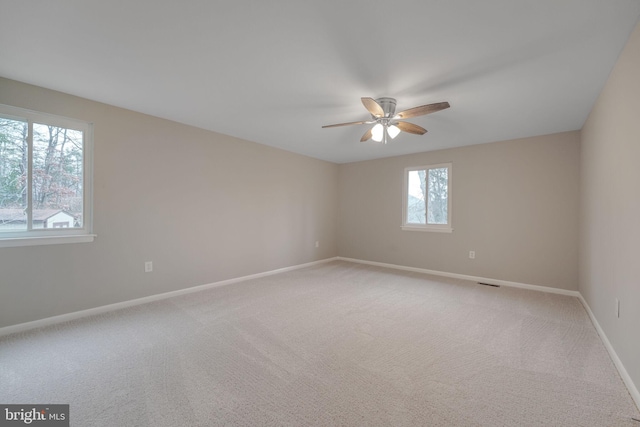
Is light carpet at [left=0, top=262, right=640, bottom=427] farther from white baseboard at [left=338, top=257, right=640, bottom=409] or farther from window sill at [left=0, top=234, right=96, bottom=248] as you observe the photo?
window sill at [left=0, top=234, right=96, bottom=248]

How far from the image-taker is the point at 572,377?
6.03 ft

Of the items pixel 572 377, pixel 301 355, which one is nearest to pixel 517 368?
pixel 572 377

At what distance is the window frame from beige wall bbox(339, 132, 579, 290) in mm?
4368

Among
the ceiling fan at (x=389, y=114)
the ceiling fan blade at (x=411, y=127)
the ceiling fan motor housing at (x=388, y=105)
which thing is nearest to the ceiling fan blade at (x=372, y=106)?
the ceiling fan at (x=389, y=114)

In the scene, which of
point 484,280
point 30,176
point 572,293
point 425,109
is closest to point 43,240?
point 30,176

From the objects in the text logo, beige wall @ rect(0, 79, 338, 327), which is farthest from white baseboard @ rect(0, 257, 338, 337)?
the text logo

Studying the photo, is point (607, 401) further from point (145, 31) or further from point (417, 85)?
point (145, 31)

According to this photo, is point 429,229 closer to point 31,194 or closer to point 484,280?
point 484,280

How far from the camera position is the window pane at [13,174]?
7.93 ft

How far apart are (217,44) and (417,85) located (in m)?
1.69

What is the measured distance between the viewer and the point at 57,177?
270 centimetres

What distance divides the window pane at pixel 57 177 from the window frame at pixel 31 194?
1.4 inches

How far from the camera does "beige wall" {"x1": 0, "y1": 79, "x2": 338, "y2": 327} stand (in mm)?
2559

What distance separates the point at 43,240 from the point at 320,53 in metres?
3.06
